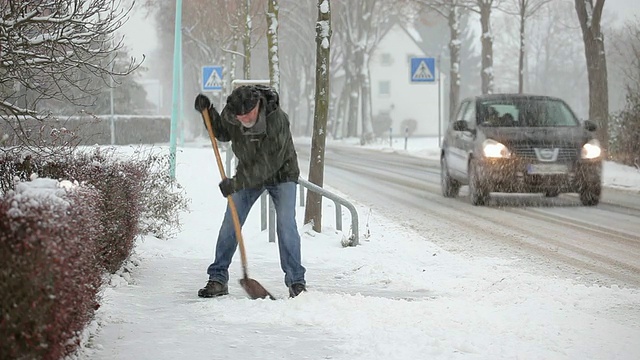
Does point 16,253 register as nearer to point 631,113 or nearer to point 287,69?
point 631,113

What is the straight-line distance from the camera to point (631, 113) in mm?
20719

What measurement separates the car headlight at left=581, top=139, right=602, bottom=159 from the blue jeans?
8.53 metres

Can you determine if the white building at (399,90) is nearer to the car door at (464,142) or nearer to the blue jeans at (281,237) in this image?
the car door at (464,142)

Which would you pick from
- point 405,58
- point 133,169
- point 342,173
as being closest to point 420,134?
point 405,58

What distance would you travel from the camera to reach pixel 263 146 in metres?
6.76

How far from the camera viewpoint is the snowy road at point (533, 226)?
8.77m

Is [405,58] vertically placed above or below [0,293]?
above

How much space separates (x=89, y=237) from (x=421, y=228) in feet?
24.6

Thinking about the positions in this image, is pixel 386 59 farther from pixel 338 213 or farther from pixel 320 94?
pixel 338 213

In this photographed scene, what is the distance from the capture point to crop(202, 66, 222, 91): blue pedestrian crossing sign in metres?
26.5

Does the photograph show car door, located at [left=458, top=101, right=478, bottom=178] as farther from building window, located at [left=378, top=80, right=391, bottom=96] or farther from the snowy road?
building window, located at [left=378, top=80, right=391, bottom=96]

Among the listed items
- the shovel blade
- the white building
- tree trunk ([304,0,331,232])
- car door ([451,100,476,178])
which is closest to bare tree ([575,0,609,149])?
car door ([451,100,476,178])

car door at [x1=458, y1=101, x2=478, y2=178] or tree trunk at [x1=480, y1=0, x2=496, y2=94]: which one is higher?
tree trunk at [x1=480, y1=0, x2=496, y2=94]

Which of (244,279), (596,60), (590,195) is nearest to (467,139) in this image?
(590,195)
